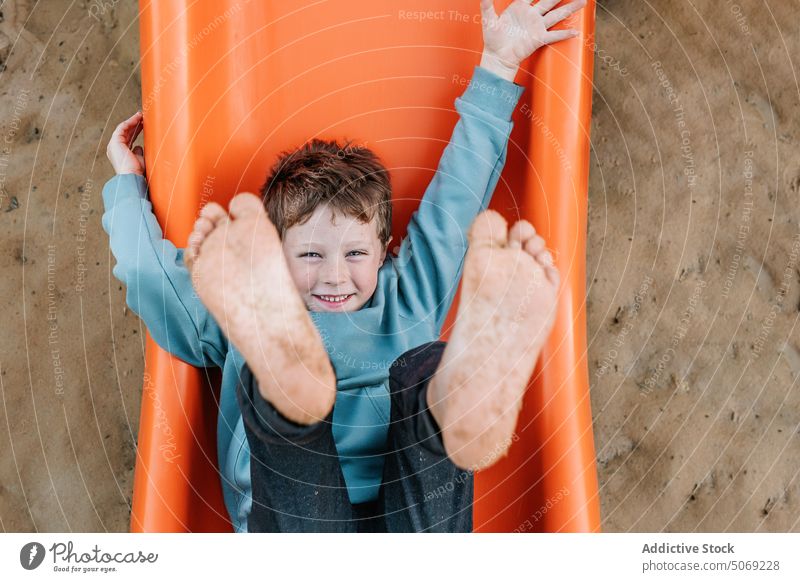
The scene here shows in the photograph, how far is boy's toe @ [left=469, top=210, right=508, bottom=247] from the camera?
0.54 meters

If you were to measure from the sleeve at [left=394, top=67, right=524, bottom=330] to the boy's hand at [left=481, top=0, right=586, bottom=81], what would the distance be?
0.04ft

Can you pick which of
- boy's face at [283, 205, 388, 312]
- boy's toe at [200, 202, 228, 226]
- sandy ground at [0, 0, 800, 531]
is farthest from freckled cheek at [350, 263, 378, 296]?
sandy ground at [0, 0, 800, 531]

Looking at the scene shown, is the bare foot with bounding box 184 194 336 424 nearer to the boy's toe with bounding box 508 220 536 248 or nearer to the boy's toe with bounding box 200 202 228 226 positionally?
the boy's toe with bounding box 200 202 228 226

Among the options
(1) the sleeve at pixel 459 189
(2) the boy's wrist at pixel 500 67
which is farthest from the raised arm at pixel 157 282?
(2) the boy's wrist at pixel 500 67

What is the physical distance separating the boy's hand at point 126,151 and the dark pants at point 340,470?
0.17 meters

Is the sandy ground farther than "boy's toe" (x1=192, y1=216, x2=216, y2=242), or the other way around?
the sandy ground

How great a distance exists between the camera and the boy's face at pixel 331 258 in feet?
1.67

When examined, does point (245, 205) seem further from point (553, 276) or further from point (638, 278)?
point (638, 278)

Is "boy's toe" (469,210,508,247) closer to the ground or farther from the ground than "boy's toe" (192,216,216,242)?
closer to the ground

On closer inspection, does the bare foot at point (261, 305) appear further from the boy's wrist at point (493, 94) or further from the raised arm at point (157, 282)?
the boy's wrist at point (493, 94)

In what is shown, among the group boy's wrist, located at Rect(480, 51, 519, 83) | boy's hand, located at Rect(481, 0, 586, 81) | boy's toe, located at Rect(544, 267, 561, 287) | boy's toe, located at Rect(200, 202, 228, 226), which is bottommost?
boy's toe, located at Rect(544, 267, 561, 287)

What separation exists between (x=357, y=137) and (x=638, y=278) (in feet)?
0.87

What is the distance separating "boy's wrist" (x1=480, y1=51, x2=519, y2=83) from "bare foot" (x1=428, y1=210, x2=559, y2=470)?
0.31ft
